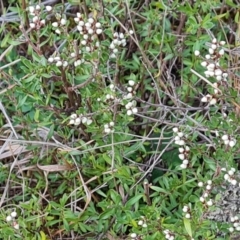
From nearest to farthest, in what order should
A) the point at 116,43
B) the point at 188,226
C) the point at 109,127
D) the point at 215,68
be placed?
1. the point at 188,226
2. the point at 215,68
3. the point at 109,127
4. the point at 116,43

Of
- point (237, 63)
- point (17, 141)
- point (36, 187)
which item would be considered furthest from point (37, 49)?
point (237, 63)

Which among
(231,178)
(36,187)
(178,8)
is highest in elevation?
(178,8)

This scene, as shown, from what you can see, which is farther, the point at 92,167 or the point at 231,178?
the point at 92,167

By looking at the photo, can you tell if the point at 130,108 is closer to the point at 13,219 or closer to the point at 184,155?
the point at 184,155

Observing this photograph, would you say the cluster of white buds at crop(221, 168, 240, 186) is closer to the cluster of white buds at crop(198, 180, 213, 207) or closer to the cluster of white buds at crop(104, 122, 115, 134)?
the cluster of white buds at crop(198, 180, 213, 207)

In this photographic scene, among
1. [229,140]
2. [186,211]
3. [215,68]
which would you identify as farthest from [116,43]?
[186,211]

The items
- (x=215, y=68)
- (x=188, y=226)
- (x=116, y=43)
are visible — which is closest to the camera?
(x=188, y=226)

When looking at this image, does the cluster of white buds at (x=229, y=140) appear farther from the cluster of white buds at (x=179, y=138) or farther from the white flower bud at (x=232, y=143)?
the cluster of white buds at (x=179, y=138)

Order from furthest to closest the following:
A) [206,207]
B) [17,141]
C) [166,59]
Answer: [166,59] < [17,141] < [206,207]

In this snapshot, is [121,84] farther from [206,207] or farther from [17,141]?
[206,207]
